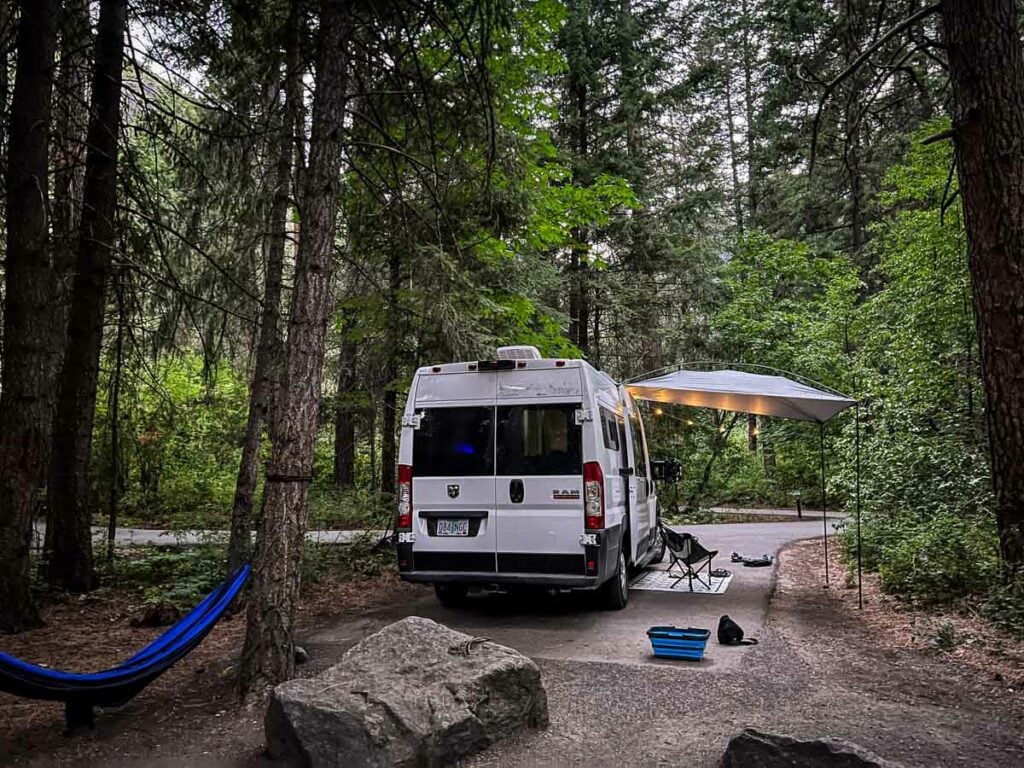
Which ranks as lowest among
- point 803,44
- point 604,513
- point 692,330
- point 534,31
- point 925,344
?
point 604,513

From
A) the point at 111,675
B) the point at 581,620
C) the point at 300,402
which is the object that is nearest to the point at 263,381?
the point at 300,402

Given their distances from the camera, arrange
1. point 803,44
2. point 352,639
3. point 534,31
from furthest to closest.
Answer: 1. point 803,44
2. point 534,31
3. point 352,639

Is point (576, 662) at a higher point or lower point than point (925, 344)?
lower

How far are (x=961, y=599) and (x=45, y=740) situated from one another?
7529 mm

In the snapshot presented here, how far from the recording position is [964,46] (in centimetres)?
671

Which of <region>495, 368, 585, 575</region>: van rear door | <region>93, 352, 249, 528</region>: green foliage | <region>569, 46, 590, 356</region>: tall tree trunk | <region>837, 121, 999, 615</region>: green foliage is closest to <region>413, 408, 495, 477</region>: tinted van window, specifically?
<region>495, 368, 585, 575</region>: van rear door

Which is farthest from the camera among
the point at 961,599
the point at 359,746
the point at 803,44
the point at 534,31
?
the point at 803,44

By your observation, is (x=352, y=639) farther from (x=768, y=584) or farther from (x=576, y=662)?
(x=768, y=584)

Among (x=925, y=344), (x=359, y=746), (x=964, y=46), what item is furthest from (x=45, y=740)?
(x=925, y=344)

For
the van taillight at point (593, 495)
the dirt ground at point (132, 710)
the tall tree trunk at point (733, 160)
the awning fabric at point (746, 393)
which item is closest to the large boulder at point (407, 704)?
the dirt ground at point (132, 710)

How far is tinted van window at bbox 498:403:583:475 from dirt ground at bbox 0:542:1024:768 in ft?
6.18

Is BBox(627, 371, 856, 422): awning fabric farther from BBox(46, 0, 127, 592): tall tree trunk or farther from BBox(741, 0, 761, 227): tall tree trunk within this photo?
BBox(741, 0, 761, 227): tall tree trunk

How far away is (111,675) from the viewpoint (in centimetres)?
399

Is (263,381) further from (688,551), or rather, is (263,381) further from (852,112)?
(852,112)
